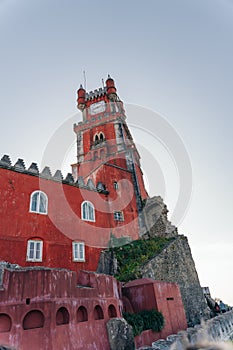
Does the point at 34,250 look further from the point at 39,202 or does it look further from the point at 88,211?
the point at 88,211

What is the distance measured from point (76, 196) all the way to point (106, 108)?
802 inches

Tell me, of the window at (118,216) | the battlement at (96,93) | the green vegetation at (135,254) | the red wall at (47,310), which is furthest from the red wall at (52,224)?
the battlement at (96,93)

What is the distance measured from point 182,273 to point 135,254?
17.1 ft

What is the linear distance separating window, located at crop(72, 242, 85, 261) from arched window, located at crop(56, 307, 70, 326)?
8.11 metres

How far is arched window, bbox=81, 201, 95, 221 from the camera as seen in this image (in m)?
19.2

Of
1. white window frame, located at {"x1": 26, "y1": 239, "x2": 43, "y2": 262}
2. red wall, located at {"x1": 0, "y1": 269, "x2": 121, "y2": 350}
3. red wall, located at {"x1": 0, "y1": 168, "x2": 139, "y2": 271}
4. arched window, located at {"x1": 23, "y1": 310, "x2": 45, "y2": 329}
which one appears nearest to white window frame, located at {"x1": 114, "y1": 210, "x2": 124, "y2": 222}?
red wall, located at {"x1": 0, "y1": 168, "x2": 139, "y2": 271}

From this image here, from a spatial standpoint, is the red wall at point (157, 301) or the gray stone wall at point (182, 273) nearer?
the red wall at point (157, 301)

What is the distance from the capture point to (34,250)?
15211 mm

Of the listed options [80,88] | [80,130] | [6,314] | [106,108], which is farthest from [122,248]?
[80,88]

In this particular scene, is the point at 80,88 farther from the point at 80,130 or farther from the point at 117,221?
the point at 117,221

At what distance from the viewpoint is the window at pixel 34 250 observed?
14.9 m

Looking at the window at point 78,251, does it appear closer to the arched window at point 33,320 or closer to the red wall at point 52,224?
the red wall at point 52,224

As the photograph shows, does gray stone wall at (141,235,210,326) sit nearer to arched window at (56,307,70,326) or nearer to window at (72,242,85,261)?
window at (72,242,85,261)

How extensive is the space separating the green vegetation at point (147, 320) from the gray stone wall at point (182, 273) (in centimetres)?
496
